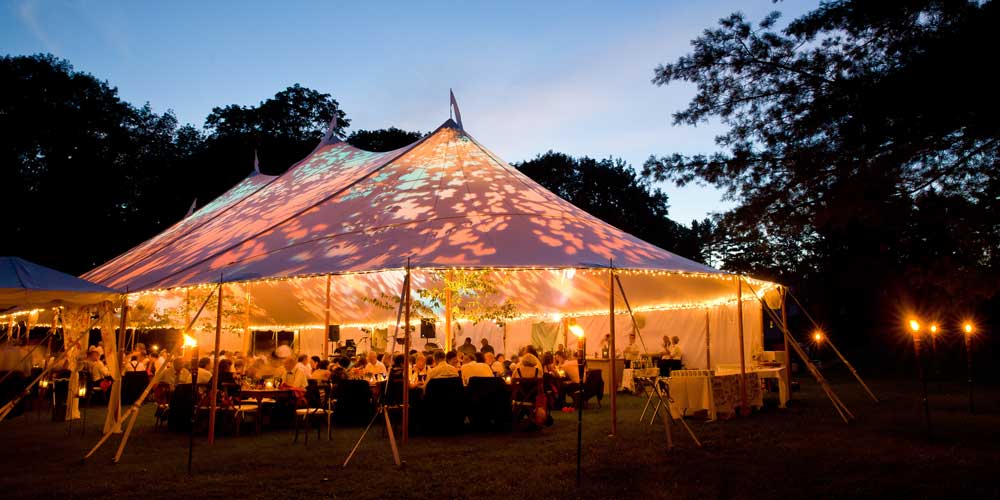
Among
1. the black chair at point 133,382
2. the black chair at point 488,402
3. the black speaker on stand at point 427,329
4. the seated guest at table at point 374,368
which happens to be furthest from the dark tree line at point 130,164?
the black chair at point 488,402

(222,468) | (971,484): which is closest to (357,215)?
(222,468)

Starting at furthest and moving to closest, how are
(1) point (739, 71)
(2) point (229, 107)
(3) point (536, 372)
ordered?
(2) point (229, 107) → (3) point (536, 372) → (1) point (739, 71)

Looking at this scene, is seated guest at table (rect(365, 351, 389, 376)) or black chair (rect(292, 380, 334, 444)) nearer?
black chair (rect(292, 380, 334, 444))

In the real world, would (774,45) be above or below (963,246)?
above

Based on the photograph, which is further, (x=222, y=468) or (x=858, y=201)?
(x=858, y=201)

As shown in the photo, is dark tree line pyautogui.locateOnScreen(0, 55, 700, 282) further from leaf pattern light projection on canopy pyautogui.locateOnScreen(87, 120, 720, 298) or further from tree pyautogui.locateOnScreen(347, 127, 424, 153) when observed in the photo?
leaf pattern light projection on canopy pyautogui.locateOnScreen(87, 120, 720, 298)

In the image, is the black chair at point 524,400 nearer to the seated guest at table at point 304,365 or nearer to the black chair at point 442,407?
the black chair at point 442,407

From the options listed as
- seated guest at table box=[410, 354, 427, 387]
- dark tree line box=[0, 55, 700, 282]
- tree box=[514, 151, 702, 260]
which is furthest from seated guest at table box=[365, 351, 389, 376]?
tree box=[514, 151, 702, 260]

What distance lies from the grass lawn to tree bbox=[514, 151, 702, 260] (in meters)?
20.5

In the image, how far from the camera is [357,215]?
34.8 ft

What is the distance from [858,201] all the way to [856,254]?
15134mm

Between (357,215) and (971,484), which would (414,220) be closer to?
(357,215)

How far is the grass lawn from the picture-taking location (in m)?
5.32

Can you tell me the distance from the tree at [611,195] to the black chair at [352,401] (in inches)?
820
